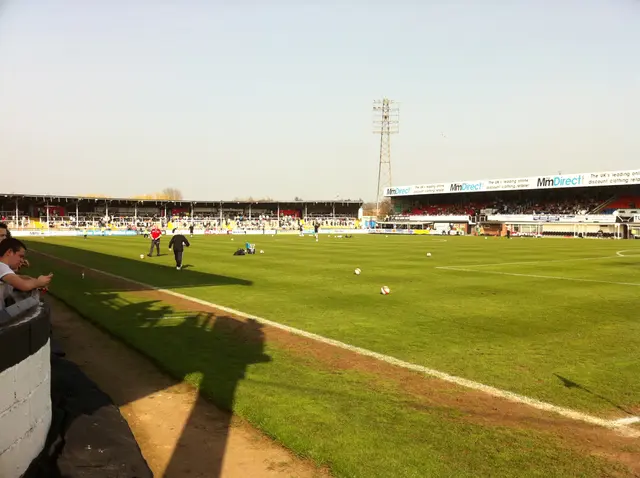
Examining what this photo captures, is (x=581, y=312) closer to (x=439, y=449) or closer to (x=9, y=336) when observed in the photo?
(x=439, y=449)

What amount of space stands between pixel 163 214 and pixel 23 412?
102828 mm

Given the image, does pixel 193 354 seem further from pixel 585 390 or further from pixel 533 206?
pixel 533 206

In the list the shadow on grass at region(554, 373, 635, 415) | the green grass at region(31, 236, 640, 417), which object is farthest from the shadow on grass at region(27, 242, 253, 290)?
the shadow on grass at region(554, 373, 635, 415)

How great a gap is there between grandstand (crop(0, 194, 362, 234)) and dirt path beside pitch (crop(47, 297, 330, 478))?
69.6 m

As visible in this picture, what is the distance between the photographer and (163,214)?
4016 inches

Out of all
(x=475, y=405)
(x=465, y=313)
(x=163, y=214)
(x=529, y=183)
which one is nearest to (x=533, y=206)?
(x=529, y=183)

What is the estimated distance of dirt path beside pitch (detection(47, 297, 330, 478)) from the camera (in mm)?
4957

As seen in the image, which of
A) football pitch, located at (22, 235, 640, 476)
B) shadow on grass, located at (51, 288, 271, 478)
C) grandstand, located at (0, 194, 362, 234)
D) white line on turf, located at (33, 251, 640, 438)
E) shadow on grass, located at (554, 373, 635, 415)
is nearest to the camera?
shadow on grass, located at (51, 288, 271, 478)

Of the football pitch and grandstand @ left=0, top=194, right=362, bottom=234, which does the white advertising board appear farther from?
the football pitch

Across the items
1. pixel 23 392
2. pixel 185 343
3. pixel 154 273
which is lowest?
pixel 154 273

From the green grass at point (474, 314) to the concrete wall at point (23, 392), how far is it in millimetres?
5962

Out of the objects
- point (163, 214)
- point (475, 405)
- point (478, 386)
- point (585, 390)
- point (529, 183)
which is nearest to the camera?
point (475, 405)

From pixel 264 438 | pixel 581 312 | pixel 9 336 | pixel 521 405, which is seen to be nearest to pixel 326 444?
pixel 264 438

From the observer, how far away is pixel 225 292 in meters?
16.5
